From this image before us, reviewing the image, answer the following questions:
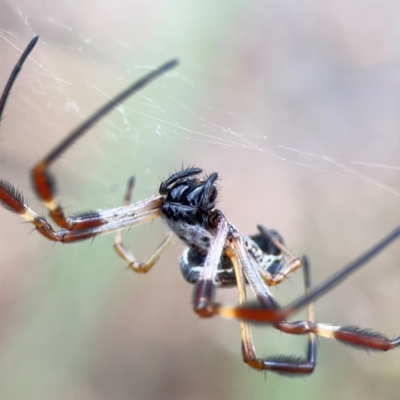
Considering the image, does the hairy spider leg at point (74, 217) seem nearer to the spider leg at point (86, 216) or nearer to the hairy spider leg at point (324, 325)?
the spider leg at point (86, 216)

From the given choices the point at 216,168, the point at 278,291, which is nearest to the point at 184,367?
the point at 278,291

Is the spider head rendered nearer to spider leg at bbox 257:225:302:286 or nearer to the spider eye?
the spider eye

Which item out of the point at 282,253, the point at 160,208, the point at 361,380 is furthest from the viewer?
the point at 361,380

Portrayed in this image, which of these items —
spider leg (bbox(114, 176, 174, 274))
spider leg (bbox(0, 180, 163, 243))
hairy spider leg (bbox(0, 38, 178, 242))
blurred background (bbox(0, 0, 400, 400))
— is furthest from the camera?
blurred background (bbox(0, 0, 400, 400))

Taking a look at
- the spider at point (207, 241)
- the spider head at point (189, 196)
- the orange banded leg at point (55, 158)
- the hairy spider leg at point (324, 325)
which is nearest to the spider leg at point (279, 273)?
the spider at point (207, 241)

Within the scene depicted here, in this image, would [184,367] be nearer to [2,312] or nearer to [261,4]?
[2,312]

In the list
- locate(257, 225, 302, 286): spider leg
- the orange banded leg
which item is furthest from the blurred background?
the orange banded leg
